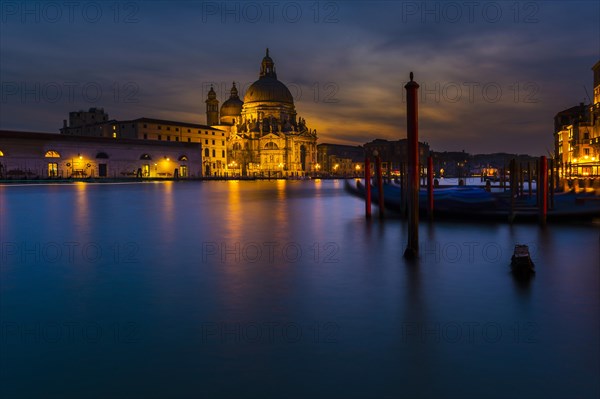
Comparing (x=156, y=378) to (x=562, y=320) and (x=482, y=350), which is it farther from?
(x=562, y=320)

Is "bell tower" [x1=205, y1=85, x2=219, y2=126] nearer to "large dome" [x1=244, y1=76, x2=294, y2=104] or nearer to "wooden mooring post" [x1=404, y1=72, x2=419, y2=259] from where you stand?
"large dome" [x1=244, y1=76, x2=294, y2=104]

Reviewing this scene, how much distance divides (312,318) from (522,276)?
4.75m

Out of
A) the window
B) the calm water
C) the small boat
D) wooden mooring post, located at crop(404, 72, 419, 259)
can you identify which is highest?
the window

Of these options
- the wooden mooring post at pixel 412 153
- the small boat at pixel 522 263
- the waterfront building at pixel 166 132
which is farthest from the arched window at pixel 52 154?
the small boat at pixel 522 263

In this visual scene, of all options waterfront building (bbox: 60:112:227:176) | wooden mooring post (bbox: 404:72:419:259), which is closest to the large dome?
waterfront building (bbox: 60:112:227:176)

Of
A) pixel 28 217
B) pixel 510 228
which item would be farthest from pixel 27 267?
pixel 510 228

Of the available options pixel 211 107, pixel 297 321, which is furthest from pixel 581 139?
pixel 211 107

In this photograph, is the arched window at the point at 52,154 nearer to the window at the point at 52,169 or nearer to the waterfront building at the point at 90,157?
the waterfront building at the point at 90,157

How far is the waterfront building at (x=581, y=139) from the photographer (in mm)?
52312

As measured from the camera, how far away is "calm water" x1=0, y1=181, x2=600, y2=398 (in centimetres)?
448

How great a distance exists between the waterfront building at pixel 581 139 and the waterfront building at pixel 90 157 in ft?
183

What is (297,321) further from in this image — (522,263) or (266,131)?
(266,131)

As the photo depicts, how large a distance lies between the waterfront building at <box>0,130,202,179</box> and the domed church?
23941mm

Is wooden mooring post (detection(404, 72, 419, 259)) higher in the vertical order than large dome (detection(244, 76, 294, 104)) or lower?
lower
